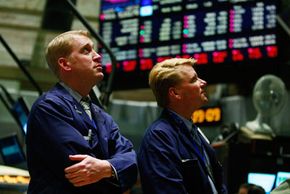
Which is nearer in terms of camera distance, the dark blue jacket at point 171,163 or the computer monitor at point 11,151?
the dark blue jacket at point 171,163

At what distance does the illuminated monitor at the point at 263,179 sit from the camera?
19.6ft

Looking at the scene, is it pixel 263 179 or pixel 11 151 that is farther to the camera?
pixel 11 151

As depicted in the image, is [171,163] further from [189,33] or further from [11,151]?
[189,33]

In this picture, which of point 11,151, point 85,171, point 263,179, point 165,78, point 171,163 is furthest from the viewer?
point 11,151

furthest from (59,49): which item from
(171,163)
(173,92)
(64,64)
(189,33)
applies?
(189,33)

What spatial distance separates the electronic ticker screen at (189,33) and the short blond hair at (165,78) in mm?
3837

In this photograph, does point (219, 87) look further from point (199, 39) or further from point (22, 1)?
point (22, 1)

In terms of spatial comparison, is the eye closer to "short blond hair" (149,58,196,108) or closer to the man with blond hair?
the man with blond hair

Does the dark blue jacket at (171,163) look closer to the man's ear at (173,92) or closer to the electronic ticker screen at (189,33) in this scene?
the man's ear at (173,92)

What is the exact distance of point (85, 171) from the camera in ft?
8.07

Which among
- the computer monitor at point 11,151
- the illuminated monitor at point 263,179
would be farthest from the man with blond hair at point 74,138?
the computer monitor at point 11,151

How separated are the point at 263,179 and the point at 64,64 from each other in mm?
3761

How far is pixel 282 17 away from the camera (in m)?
6.60

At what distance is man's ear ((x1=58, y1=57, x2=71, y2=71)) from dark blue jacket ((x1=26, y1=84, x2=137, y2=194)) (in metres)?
0.11
